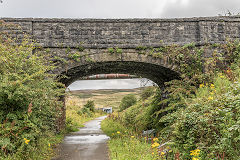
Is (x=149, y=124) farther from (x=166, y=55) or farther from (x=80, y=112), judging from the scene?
(x=80, y=112)

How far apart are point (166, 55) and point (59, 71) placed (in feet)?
13.5

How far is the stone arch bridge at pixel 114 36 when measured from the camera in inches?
377

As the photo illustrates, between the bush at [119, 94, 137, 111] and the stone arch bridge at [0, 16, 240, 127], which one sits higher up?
the stone arch bridge at [0, 16, 240, 127]

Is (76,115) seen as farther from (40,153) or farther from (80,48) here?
(40,153)

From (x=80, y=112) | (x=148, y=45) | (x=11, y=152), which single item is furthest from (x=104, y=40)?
(x=80, y=112)

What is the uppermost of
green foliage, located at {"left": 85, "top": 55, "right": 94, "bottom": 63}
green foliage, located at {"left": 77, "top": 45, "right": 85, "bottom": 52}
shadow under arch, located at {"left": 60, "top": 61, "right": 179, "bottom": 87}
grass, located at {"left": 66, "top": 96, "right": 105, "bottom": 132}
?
green foliage, located at {"left": 77, "top": 45, "right": 85, "bottom": 52}

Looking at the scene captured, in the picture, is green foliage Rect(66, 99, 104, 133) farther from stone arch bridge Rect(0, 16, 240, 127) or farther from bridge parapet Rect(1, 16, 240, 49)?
bridge parapet Rect(1, 16, 240, 49)

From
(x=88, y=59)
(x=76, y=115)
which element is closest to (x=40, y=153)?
(x=88, y=59)

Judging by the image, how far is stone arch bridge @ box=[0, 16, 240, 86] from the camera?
9.59 m

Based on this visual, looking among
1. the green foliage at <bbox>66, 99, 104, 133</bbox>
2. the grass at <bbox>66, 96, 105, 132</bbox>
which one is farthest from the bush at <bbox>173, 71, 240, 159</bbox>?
the green foliage at <bbox>66, 99, 104, 133</bbox>

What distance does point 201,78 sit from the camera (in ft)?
30.8

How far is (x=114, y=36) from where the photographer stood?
988 centimetres

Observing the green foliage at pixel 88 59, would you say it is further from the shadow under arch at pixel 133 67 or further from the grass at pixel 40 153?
the grass at pixel 40 153

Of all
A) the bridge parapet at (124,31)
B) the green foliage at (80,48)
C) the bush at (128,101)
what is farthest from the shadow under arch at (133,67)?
the bush at (128,101)
